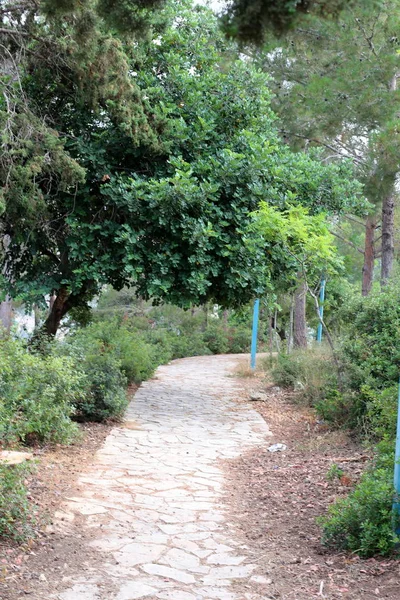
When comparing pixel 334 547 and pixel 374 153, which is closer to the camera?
pixel 334 547

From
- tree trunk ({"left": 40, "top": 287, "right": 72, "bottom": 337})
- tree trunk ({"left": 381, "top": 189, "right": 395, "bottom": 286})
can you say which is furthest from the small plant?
tree trunk ({"left": 381, "top": 189, "right": 395, "bottom": 286})

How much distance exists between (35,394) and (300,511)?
3.12m

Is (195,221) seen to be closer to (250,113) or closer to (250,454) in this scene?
(250,113)

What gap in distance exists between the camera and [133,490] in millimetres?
6336

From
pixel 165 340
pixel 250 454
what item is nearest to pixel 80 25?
pixel 250 454

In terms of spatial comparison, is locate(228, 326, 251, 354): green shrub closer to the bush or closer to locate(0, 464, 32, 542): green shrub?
the bush

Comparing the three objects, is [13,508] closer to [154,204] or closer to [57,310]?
[154,204]

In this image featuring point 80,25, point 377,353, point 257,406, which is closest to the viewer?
point 80,25

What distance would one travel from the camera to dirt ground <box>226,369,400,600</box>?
13.7ft

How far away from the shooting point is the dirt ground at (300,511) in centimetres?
417

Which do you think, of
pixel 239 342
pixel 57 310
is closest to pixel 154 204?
pixel 57 310

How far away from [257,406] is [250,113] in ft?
17.3

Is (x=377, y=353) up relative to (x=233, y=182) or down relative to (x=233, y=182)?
down

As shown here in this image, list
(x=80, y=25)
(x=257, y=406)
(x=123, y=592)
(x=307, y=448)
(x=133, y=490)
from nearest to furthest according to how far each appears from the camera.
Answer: (x=123, y=592), (x=80, y=25), (x=133, y=490), (x=307, y=448), (x=257, y=406)
